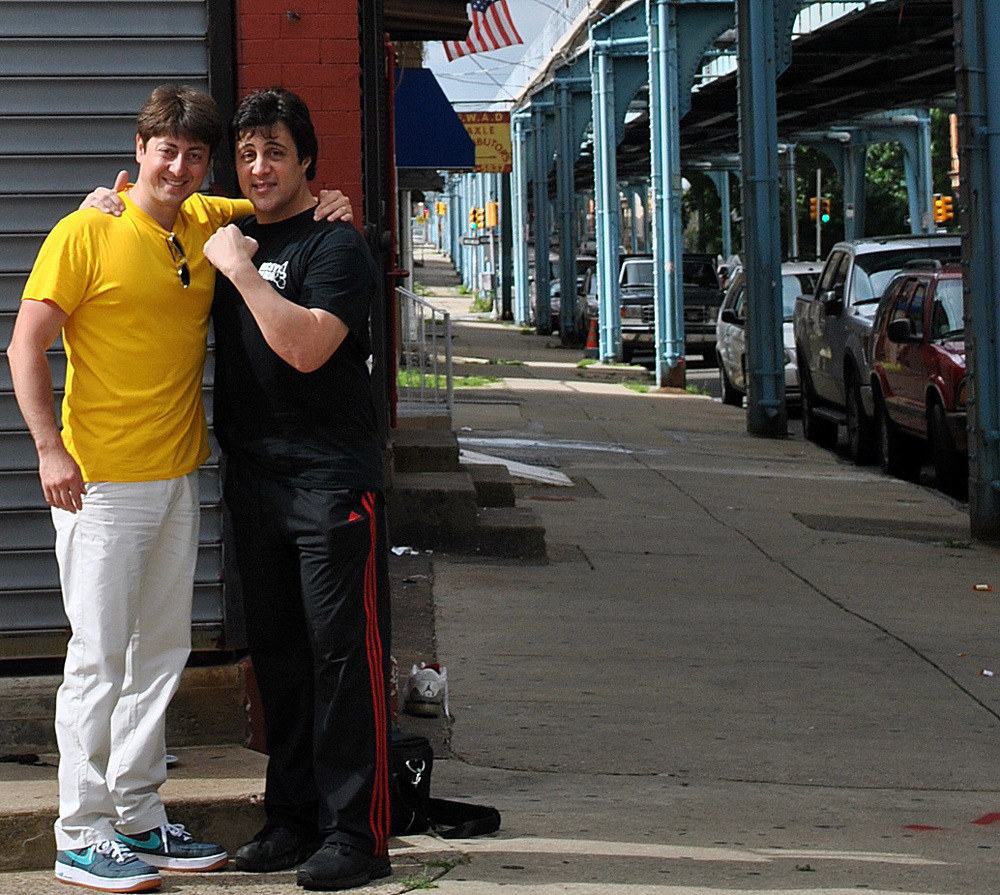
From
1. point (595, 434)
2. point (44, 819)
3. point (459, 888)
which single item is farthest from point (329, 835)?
point (595, 434)

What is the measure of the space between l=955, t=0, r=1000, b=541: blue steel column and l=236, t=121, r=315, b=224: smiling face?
8070 mm

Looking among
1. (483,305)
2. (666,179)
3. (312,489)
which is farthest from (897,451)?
(483,305)

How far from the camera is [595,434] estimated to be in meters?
19.2

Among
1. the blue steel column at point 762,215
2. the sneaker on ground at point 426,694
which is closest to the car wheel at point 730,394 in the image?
the blue steel column at point 762,215

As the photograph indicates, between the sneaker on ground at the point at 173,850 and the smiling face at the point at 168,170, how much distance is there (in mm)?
1635

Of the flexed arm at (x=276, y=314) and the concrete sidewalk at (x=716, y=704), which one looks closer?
the flexed arm at (x=276, y=314)

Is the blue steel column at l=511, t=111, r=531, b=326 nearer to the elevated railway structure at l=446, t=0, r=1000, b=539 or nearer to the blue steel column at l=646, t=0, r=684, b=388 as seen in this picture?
the elevated railway structure at l=446, t=0, r=1000, b=539

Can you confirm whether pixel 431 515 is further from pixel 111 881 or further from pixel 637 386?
pixel 637 386

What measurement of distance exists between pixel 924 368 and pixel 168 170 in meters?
10.6

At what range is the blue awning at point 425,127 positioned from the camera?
53.5 ft

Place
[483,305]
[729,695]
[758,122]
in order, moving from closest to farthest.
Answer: [729,695]
[758,122]
[483,305]

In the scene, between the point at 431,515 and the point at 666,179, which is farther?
the point at 666,179

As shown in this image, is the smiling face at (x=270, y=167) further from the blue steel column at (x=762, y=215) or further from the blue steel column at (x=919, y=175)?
the blue steel column at (x=919, y=175)

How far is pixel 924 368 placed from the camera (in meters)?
14.0
